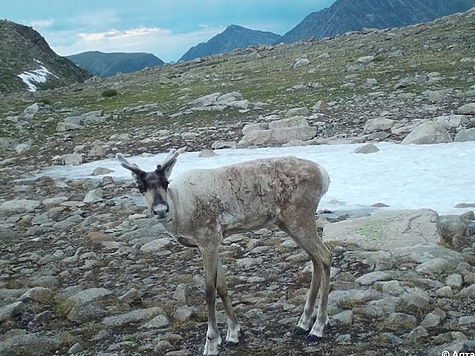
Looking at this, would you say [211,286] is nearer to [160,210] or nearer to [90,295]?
[160,210]

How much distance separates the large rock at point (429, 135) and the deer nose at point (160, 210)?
12670 millimetres

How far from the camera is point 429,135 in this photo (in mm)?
17781

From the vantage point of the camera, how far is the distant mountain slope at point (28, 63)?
78.2 metres

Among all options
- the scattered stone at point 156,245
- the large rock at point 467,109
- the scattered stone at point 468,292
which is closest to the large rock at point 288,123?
the large rock at point 467,109

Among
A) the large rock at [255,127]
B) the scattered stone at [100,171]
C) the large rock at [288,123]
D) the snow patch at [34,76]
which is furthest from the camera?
the snow patch at [34,76]

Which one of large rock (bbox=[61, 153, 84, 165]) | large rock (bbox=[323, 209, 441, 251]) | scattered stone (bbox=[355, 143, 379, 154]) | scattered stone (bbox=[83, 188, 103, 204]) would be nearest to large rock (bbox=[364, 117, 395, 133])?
scattered stone (bbox=[355, 143, 379, 154])

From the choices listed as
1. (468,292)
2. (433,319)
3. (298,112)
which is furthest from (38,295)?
(298,112)

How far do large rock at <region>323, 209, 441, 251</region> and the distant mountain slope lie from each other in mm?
66085

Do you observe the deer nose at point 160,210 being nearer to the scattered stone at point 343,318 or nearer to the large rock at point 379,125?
the scattered stone at point 343,318

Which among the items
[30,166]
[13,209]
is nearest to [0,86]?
[30,166]

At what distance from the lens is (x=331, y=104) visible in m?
26.6

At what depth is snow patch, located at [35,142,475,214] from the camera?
12977 mm

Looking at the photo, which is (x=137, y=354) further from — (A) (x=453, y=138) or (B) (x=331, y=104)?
(B) (x=331, y=104)

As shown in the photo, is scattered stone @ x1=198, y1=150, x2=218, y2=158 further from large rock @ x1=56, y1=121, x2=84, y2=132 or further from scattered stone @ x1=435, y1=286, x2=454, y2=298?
scattered stone @ x1=435, y1=286, x2=454, y2=298
